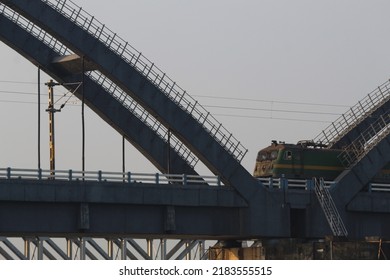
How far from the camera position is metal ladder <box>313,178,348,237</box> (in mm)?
68125

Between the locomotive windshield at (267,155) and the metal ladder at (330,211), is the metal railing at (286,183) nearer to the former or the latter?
the metal ladder at (330,211)

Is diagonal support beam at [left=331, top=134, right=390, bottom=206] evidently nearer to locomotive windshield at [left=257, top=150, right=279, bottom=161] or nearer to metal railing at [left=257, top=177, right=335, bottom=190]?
metal railing at [left=257, top=177, right=335, bottom=190]

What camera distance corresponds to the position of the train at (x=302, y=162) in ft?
247

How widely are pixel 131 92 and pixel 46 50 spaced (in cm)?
723

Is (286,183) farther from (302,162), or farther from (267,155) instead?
(267,155)

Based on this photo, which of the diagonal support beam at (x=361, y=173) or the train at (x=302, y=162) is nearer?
the diagonal support beam at (x=361, y=173)

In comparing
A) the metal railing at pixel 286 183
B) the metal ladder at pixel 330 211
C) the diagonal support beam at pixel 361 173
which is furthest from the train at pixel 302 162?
the metal ladder at pixel 330 211

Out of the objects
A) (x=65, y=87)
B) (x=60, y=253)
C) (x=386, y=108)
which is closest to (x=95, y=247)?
(x=60, y=253)

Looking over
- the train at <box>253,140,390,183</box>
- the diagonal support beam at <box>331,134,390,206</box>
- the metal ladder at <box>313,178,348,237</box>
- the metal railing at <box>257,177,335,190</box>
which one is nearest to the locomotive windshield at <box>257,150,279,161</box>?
the train at <box>253,140,390,183</box>

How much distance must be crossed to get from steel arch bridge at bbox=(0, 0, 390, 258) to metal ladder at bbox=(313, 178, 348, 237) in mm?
80

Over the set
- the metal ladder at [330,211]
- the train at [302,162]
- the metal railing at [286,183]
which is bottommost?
the metal ladder at [330,211]

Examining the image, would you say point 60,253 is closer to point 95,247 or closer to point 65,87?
point 95,247

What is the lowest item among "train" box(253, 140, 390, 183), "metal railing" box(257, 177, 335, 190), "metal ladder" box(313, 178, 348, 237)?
"metal ladder" box(313, 178, 348, 237)

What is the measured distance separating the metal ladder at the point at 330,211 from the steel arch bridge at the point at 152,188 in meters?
0.08
